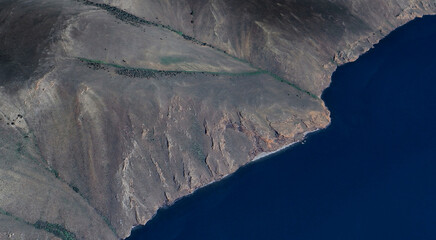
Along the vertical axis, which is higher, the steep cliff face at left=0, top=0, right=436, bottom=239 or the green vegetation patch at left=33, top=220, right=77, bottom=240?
the steep cliff face at left=0, top=0, right=436, bottom=239

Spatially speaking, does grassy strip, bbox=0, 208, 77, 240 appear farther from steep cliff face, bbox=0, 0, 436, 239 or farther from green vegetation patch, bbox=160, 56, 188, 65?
green vegetation patch, bbox=160, 56, 188, 65

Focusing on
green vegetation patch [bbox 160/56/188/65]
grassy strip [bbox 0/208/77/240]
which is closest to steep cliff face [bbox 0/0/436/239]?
grassy strip [bbox 0/208/77/240]

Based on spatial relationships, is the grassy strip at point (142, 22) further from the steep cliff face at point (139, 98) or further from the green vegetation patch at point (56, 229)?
the green vegetation patch at point (56, 229)

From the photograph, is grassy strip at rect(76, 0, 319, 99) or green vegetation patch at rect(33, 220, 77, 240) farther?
grassy strip at rect(76, 0, 319, 99)

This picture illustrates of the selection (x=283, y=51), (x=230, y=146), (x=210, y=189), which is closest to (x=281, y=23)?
(x=283, y=51)

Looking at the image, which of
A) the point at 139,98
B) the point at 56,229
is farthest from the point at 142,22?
the point at 56,229

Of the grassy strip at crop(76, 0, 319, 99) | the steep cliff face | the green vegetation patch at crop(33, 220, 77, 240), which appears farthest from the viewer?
the grassy strip at crop(76, 0, 319, 99)

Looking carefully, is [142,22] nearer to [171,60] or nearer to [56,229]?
[171,60]
